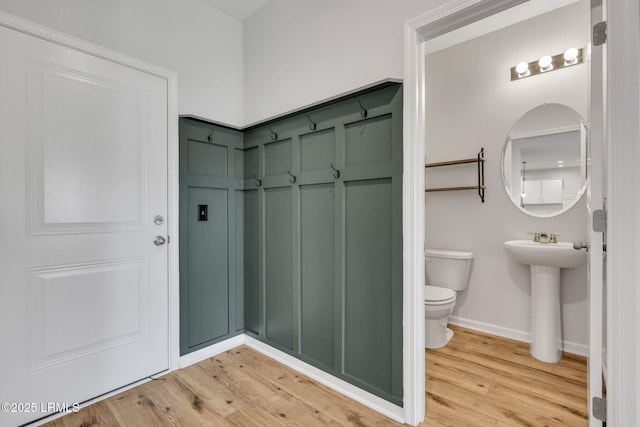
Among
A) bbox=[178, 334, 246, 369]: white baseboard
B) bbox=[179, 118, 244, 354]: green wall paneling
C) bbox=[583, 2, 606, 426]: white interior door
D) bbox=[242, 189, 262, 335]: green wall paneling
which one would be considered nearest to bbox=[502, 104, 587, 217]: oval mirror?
bbox=[583, 2, 606, 426]: white interior door

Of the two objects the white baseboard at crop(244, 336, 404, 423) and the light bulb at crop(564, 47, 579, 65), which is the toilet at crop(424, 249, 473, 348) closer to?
the white baseboard at crop(244, 336, 404, 423)

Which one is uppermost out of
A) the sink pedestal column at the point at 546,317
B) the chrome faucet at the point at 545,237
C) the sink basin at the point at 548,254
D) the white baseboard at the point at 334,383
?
the chrome faucet at the point at 545,237

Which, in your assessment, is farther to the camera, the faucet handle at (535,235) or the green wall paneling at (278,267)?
the faucet handle at (535,235)

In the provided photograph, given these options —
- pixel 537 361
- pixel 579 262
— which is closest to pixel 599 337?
pixel 579 262

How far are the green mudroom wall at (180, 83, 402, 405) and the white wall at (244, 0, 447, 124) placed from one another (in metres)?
0.17

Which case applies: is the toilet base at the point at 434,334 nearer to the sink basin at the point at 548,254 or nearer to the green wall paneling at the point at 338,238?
the sink basin at the point at 548,254

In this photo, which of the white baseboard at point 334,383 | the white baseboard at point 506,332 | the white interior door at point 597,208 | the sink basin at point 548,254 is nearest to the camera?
the white interior door at point 597,208

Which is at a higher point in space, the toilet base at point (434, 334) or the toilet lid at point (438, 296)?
the toilet lid at point (438, 296)

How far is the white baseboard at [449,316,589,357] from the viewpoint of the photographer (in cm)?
226

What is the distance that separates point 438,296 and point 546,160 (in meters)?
1.45

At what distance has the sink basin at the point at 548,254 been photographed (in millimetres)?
2045

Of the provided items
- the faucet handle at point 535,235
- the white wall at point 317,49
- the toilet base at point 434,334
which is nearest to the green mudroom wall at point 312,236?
the white wall at point 317,49

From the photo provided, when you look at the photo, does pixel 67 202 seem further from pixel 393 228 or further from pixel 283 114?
pixel 393 228

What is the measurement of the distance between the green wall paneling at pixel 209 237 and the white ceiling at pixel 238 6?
3.21 ft
